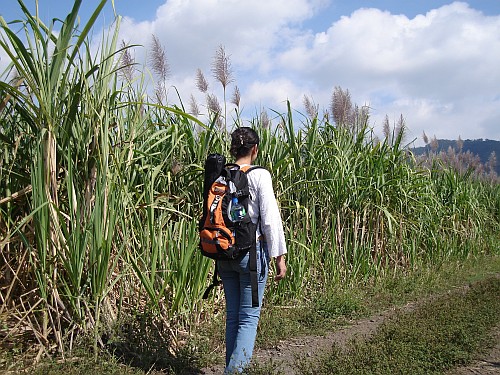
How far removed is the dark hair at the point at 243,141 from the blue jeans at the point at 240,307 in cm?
63

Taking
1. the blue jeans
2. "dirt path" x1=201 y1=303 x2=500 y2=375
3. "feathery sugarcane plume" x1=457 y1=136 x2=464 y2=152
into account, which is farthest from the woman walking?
"feathery sugarcane plume" x1=457 y1=136 x2=464 y2=152

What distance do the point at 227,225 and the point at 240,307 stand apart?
1.94 ft

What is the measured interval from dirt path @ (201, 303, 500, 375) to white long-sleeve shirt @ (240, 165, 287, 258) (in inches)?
31.9

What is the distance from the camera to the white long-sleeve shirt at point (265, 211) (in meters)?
3.50

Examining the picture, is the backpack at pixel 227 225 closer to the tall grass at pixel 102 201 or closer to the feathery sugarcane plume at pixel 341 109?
the tall grass at pixel 102 201

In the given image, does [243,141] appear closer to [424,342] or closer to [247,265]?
[247,265]

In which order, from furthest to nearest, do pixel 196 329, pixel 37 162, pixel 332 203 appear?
pixel 332 203
pixel 196 329
pixel 37 162

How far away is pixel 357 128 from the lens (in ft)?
24.3

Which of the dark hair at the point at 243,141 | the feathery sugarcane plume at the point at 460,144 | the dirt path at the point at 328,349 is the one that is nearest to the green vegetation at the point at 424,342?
the dirt path at the point at 328,349

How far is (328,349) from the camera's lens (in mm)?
4672

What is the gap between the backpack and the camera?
11.1ft

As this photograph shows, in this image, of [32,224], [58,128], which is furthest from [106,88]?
[32,224]

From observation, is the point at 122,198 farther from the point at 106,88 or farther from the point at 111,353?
the point at 111,353

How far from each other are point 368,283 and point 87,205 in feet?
13.2
